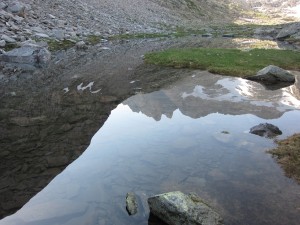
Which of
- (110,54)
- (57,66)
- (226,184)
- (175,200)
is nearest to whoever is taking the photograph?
(175,200)

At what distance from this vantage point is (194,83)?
28484mm

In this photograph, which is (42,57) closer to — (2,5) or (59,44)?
(59,44)

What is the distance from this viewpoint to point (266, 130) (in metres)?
16.5

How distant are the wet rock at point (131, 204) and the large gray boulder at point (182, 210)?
1.84 feet

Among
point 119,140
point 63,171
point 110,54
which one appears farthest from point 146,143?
point 110,54

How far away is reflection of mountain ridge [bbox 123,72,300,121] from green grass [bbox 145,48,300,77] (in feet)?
17.7

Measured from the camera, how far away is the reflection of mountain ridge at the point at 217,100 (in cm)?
2052

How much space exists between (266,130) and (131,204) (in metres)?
9.21

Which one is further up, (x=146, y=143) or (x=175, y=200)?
(x=175, y=200)

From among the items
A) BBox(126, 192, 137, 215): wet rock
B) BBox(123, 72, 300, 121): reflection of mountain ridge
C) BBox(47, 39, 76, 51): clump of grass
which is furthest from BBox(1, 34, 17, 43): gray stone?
BBox(126, 192, 137, 215): wet rock

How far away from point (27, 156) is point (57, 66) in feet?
81.0

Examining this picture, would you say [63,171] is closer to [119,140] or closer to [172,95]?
[119,140]

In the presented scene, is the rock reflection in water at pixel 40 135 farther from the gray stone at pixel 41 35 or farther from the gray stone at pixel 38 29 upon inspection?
the gray stone at pixel 38 29

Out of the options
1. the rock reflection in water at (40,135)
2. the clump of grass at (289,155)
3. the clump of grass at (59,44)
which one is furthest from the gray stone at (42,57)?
the clump of grass at (289,155)
